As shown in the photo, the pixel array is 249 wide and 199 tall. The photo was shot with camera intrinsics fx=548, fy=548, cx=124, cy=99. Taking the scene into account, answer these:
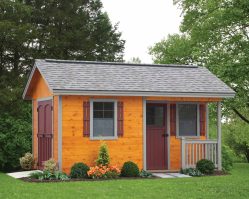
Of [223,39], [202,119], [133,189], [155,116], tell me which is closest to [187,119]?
[202,119]

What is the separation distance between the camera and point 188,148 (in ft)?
62.8

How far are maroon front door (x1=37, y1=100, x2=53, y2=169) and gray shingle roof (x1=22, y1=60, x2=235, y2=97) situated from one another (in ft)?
4.37

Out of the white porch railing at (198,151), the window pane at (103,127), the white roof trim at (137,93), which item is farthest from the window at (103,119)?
the white porch railing at (198,151)

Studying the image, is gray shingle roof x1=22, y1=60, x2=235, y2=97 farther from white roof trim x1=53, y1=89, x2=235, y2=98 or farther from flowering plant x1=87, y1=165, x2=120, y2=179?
flowering plant x1=87, y1=165, x2=120, y2=179

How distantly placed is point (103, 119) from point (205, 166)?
3814mm

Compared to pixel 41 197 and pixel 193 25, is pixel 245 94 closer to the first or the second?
pixel 193 25

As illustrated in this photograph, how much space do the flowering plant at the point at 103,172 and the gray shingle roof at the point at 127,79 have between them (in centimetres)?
245

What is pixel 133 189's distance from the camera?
14188mm

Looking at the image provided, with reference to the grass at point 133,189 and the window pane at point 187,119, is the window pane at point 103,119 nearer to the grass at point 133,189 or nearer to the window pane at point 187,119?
the grass at point 133,189

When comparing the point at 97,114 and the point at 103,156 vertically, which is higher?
Result: the point at 97,114

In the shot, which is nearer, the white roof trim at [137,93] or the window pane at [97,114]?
the white roof trim at [137,93]

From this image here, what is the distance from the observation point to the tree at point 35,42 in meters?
22.8

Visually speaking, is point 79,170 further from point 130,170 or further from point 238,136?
point 238,136

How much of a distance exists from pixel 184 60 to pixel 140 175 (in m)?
20.4
